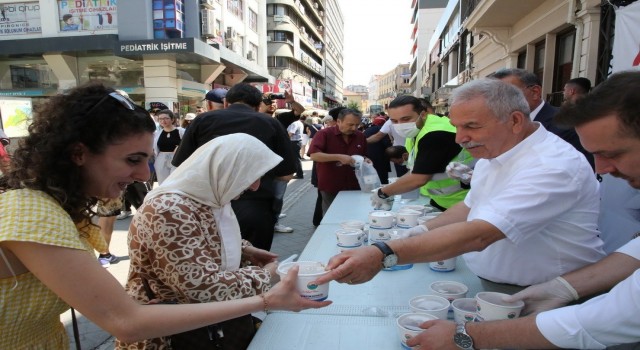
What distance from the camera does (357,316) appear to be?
1633mm

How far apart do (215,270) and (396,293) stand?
828 millimetres

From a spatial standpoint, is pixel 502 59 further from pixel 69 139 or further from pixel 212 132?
pixel 69 139

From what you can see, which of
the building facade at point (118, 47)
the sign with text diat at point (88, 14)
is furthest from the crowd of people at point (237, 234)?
the sign with text diat at point (88, 14)

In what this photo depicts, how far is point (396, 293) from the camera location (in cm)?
183

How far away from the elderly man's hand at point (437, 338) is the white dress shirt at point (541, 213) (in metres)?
0.43

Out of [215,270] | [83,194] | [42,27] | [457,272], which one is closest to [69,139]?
[83,194]

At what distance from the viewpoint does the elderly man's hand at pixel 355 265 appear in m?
1.47

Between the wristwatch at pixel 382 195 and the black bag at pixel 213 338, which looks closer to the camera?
the black bag at pixel 213 338

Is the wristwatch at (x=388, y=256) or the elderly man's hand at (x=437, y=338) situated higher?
the wristwatch at (x=388, y=256)

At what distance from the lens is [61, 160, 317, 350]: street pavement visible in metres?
2.90

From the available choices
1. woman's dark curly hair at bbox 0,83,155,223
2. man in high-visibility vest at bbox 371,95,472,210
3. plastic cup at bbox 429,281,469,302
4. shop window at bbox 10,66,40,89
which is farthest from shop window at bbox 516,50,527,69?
shop window at bbox 10,66,40,89

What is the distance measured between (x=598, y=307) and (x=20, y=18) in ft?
66.6

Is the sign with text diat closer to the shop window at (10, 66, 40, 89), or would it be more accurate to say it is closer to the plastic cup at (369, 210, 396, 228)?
the shop window at (10, 66, 40, 89)

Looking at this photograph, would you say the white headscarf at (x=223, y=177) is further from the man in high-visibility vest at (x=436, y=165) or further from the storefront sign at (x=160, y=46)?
the storefront sign at (x=160, y=46)
